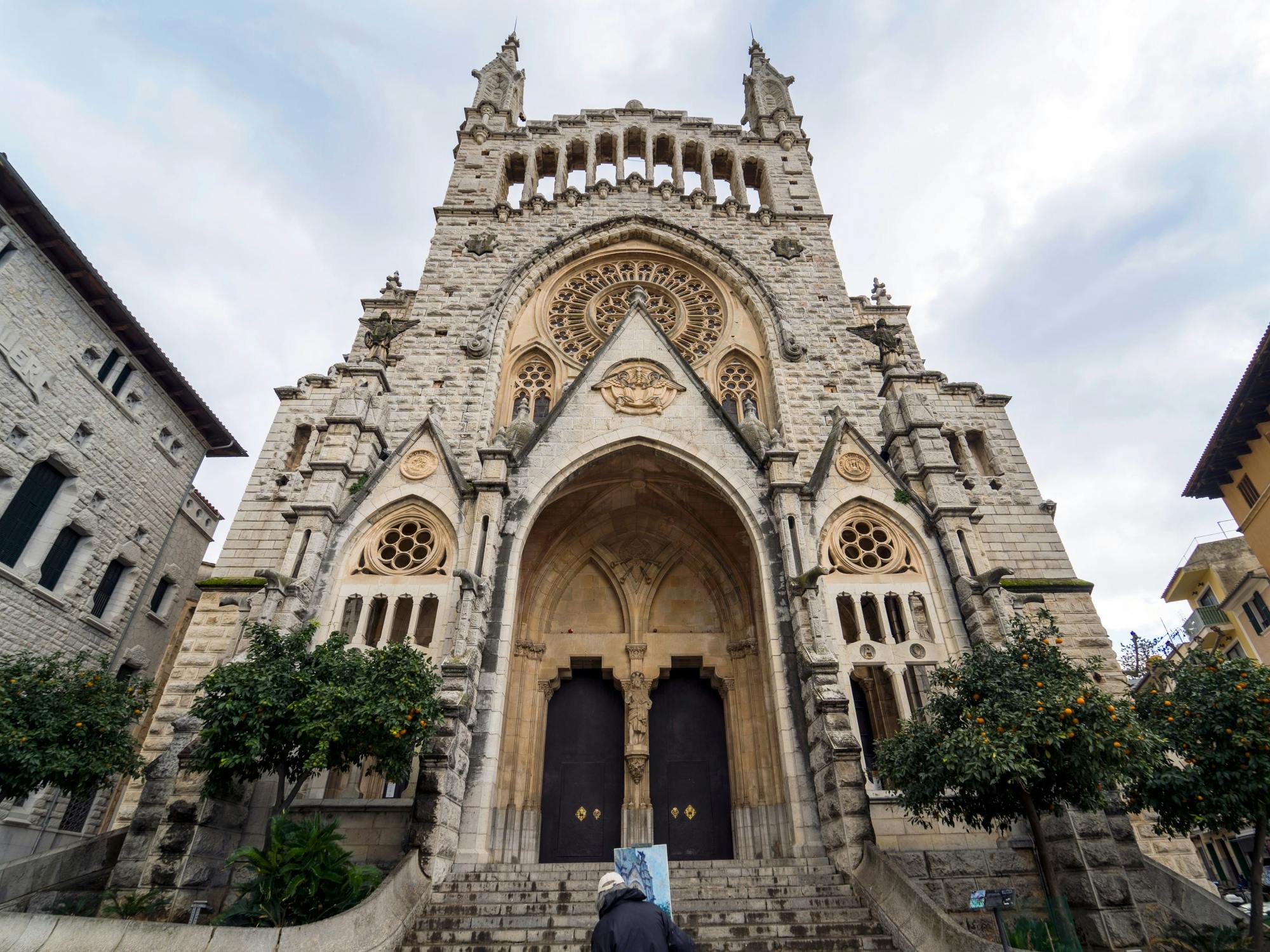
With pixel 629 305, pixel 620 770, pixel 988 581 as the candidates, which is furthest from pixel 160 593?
pixel 988 581

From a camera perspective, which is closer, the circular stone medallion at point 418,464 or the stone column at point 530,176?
the circular stone medallion at point 418,464

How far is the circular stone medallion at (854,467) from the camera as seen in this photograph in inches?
539

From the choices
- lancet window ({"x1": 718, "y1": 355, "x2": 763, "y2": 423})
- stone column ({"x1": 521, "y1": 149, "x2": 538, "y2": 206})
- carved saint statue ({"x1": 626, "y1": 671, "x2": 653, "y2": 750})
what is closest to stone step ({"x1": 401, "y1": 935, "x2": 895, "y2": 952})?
carved saint statue ({"x1": 626, "y1": 671, "x2": 653, "y2": 750})

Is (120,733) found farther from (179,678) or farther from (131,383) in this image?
(131,383)

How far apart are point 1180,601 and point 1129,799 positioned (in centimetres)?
3032

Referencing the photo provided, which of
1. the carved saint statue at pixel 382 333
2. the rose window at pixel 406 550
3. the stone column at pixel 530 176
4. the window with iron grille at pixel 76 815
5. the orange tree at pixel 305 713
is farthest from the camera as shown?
the stone column at pixel 530 176

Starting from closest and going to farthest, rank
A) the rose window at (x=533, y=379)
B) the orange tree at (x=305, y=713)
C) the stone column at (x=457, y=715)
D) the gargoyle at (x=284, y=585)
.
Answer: the orange tree at (x=305, y=713) → the stone column at (x=457, y=715) → the gargoyle at (x=284, y=585) → the rose window at (x=533, y=379)

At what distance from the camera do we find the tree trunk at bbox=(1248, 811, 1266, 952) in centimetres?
716

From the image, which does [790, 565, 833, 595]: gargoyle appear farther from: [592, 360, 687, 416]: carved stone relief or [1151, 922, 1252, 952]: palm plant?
[1151, 922, 1252, 952]: palm plant

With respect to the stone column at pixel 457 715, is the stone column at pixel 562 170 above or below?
above

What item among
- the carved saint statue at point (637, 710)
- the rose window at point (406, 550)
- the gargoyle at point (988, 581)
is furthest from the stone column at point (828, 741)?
the rose window at point (406, 550)

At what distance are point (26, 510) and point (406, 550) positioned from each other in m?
9.00

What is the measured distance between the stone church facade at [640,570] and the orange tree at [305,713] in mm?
1288

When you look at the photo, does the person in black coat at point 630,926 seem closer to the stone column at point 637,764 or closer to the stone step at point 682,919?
the stone step at point 682,919
